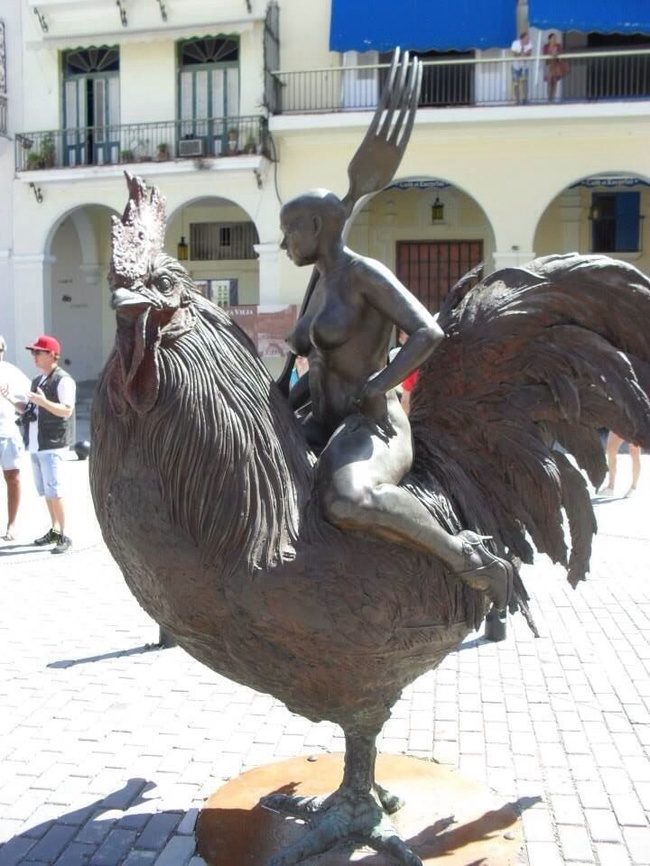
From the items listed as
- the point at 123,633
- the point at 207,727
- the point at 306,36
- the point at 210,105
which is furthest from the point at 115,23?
the point at 207,727

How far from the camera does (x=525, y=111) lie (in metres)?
16.5

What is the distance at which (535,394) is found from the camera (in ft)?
10.6

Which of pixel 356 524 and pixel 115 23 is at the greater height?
pixel 115 23

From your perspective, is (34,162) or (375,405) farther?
(34,162)

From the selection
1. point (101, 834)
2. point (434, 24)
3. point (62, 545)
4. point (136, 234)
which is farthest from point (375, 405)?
point (434, 24)

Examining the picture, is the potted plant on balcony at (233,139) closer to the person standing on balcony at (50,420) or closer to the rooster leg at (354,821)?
the person standing on balcony at (50,420)

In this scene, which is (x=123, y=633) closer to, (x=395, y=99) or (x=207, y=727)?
(x=207, y=727)

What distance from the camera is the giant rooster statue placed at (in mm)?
2791

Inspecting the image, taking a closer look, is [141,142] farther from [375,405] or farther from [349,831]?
[349,831]

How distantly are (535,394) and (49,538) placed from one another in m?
Answer: 6.73

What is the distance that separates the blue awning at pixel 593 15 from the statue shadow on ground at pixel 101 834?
A: 15.2 m

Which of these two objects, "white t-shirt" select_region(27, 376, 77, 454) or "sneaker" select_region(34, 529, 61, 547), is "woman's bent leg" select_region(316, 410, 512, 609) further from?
"sneaker" select_region(34, 529, 61, 547)

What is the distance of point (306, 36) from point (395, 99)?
16035mm

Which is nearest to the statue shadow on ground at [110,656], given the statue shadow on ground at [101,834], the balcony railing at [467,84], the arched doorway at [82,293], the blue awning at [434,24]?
the statue shadow on ground at [101,834]
